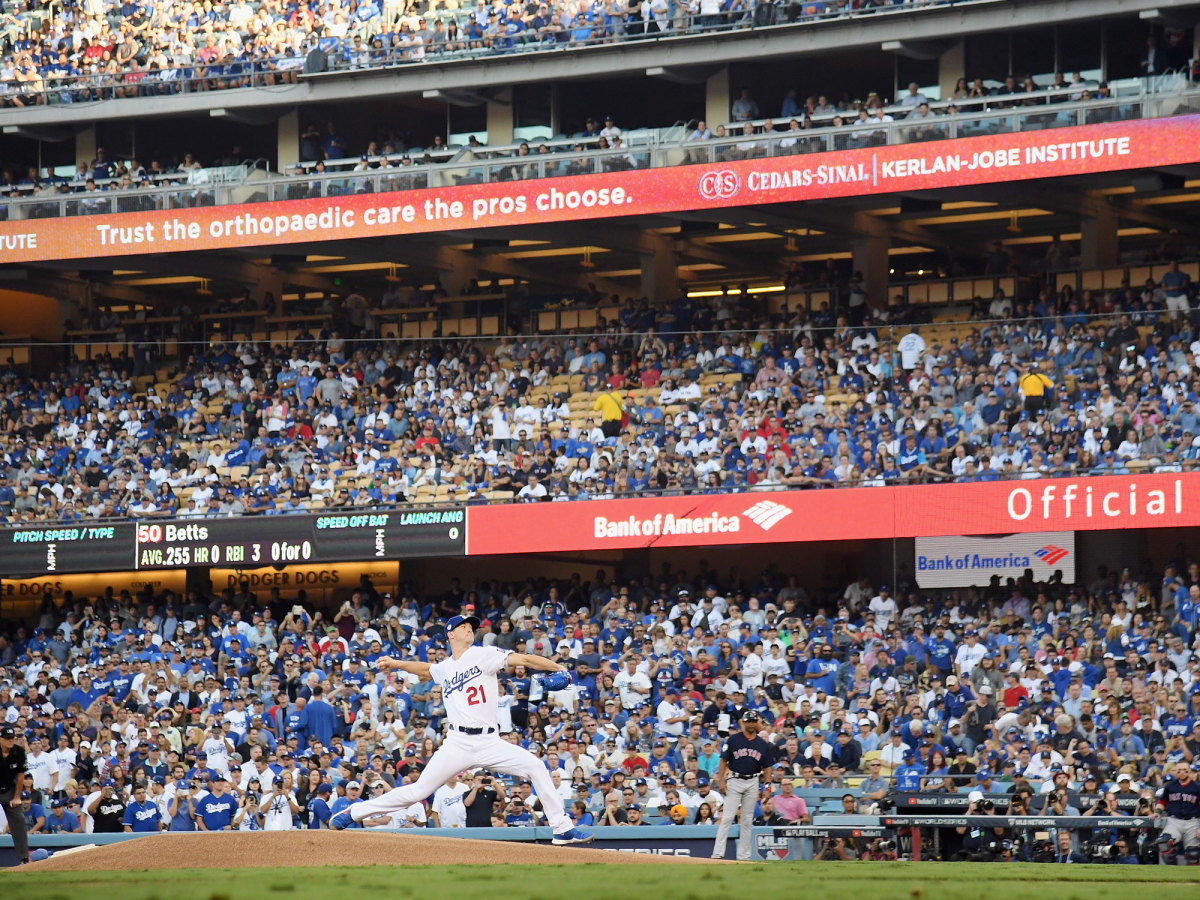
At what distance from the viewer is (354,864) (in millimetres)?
12305

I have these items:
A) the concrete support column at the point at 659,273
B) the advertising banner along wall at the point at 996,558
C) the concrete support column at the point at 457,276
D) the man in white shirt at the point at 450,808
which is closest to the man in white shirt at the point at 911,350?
the advertising banner along wall at the point at 996,558

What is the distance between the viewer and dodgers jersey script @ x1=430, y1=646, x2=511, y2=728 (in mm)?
13195

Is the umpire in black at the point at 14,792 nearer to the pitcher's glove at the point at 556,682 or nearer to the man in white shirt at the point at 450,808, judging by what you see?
the man in white shirt at the point at 450,808

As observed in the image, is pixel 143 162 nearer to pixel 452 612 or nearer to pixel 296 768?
pixel 452 612

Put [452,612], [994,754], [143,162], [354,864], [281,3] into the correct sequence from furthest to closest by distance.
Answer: [143,162] → [281,3] → [452,612] → [994,754] → [354,864]

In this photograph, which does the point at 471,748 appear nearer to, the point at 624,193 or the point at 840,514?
the point at 840,514

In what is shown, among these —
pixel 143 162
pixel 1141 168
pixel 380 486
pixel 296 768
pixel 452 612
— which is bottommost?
pixel 296 768

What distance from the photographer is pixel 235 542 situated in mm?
27875

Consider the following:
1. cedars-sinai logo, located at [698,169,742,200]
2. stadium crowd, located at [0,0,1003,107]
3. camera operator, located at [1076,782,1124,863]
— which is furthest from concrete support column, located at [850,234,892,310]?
camera operator, located at [1076,782,1124,863]

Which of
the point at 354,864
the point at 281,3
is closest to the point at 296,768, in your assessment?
the point at 354,864

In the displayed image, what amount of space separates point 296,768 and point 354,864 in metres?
9.57

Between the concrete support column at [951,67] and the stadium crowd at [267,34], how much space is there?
2560 millimetres

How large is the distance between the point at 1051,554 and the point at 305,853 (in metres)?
15.0

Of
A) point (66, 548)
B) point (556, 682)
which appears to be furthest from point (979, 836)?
point (66, 548)
